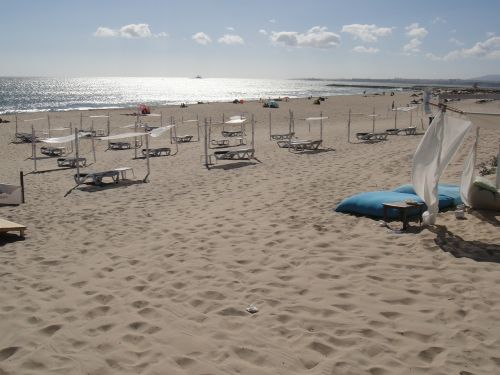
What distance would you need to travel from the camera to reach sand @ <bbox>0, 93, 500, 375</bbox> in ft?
11.2

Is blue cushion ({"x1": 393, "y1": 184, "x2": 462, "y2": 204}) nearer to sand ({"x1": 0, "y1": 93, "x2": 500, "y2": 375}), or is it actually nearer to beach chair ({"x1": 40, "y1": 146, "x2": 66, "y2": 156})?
sand ({"x1": 0, "y1": 93, "x2": 500, "y2": 375})

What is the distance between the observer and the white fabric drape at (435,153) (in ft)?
19.5

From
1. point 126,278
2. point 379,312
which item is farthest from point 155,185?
point 379,312

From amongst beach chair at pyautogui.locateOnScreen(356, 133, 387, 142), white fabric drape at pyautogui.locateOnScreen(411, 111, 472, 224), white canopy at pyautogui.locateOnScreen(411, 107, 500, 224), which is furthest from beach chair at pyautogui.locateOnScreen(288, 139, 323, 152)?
white fabric drape at pyautogui.locateOnScreen(411, 111, 472, 224)

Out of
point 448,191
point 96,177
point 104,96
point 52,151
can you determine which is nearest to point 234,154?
point 96,177

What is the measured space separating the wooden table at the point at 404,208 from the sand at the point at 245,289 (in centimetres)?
19

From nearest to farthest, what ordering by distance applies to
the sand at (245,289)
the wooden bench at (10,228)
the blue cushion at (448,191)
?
the sand at (245,289) < the wooden bench at (10,228) < the blue cushion at (448,191)

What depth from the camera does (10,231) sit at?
6730mm

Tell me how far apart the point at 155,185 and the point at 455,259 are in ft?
24.1

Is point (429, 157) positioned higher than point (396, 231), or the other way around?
point (429, 157)

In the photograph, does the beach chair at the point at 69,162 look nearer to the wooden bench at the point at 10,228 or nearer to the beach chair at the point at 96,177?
the beach chair at the point at 96,177

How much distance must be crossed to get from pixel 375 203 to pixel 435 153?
1317 millimetres

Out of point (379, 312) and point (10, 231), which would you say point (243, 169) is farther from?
point (379, 312)

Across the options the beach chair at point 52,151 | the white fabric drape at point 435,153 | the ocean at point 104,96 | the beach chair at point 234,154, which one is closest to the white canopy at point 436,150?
the white fabric drape at point 435,153
